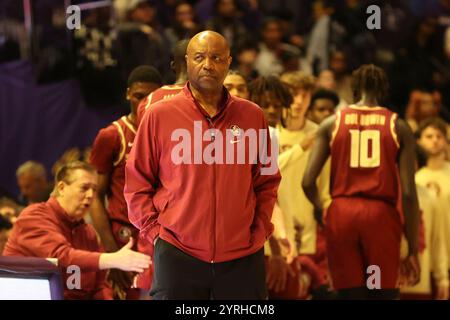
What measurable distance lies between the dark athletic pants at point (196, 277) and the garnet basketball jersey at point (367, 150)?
86.7 inches

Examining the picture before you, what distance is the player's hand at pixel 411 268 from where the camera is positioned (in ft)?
26.6

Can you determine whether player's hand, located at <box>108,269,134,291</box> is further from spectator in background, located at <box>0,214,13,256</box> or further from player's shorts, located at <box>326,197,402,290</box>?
player's shorts, located at <box>326,197,402,290</box>

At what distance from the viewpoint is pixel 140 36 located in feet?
33.0

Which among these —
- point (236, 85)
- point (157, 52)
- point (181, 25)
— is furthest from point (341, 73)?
point (236, 85)

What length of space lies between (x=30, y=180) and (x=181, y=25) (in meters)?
2.20

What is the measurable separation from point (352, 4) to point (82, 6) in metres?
2.78

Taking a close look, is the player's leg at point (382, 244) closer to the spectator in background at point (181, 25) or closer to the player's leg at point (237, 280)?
the player's leg at point (237, 280)

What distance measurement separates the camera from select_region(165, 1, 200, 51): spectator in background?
10.5 meters

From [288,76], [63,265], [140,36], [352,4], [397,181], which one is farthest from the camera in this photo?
[352,4]

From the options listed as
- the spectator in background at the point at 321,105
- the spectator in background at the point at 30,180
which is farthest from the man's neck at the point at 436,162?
the spectator in background at the point at 30,180

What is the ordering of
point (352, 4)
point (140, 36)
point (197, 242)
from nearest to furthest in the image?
point (197, 242) < point (140, 36) < point (352, 4)

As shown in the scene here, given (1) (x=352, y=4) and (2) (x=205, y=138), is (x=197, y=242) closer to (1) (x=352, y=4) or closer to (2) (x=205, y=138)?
(2) (x=205, y=138)

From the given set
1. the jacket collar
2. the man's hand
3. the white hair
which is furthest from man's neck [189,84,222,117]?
the white hair

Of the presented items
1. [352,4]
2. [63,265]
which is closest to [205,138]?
[63,265]
